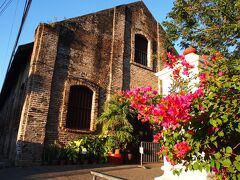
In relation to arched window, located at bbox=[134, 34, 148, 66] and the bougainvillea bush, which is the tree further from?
Answer: the bougainvillea bush

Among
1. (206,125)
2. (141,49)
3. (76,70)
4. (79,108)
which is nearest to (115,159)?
(79,108)

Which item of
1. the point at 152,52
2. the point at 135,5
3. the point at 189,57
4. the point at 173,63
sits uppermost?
the point at 135,5

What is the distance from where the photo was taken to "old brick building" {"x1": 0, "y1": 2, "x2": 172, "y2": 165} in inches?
341

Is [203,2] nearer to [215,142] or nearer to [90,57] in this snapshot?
[90,57]

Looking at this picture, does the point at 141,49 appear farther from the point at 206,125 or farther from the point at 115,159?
the point at 206,125

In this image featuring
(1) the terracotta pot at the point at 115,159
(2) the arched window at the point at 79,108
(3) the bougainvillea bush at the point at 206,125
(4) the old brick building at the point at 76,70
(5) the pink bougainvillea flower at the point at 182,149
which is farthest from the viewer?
Result: (2) the arched window at the point at 79,108

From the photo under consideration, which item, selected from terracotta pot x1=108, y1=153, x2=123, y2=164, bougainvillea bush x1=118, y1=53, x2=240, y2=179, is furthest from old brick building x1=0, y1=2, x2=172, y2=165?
bougainvillea bush x1=118, y1=53, x2=240, y2=179

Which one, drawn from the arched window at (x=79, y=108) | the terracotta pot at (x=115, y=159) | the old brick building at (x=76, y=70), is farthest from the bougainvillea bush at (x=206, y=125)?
the arched window at (x=79, y=108)

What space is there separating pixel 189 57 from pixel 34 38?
26.7ft

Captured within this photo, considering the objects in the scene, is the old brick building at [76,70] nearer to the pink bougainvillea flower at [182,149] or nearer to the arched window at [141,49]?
the arched window at [141,49]

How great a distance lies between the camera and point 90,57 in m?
11.0

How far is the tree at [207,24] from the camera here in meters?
8.86

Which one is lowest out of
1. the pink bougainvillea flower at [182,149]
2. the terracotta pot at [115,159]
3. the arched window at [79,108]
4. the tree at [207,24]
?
the terracotta pot at [115,159]

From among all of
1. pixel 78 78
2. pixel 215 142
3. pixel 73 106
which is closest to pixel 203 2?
pixel 78 78
